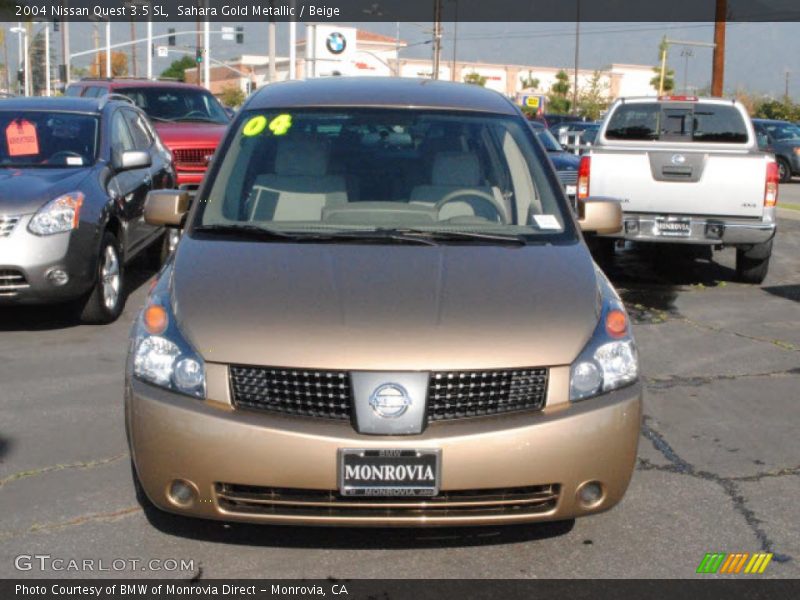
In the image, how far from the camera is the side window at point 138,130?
9.66 meters

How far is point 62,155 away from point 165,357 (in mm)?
5171

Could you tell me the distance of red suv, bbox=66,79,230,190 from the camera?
1409 centimetres

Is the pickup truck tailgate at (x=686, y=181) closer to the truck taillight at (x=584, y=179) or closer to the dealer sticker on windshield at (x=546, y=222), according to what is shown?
the truck taillight at (x=584, y=179)

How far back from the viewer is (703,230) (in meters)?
9.90

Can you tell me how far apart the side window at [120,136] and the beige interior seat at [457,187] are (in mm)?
4351

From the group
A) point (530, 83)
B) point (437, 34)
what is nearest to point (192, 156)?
point (437, 34)

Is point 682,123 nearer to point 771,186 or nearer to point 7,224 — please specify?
point 771,186

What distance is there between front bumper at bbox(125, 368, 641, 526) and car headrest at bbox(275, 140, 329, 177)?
164 cm

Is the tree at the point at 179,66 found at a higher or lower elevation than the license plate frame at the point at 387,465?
higher

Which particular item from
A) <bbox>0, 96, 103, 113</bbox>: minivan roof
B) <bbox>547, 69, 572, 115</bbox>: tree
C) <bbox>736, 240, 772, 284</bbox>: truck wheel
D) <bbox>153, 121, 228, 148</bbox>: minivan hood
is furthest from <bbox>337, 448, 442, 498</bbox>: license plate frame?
<bbox>547, 69, 572, 115</bbox>: tree

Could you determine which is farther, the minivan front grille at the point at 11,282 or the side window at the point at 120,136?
the side window at the point at 120,136

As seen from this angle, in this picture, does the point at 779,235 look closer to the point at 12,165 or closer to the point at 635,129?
the point at 635,129

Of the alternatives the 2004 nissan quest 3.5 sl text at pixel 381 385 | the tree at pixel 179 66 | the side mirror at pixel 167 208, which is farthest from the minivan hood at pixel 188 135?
the tree at pixel 179 66

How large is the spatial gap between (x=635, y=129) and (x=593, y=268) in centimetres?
782
